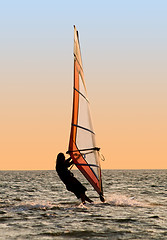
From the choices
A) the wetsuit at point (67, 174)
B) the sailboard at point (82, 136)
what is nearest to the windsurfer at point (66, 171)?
the wetsuit at point (67, 174)

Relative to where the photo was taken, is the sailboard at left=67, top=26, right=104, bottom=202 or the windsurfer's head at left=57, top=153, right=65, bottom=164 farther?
the sailboard at left=67, top=26, right=104, bottom=202

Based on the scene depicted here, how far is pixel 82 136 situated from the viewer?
1387cm

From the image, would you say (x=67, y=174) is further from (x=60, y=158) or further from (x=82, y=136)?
(x=82, y=136)

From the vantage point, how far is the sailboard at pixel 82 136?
44.6 ft

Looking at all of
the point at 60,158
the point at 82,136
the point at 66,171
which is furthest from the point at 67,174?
the point at 82,136

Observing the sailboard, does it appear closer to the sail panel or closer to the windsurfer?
the sail panel

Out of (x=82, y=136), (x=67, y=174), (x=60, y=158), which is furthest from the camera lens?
(x=82, y=136)

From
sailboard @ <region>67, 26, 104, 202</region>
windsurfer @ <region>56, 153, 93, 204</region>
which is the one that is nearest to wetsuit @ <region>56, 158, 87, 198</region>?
windsurfer @ <region>56, 153, 93, 204</region>

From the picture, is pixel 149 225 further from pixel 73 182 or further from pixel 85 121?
pixel 85 121

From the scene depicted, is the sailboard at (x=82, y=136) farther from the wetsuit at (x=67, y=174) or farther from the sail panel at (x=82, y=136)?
the wetsuit at (x=67, y=174)

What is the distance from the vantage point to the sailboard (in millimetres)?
13594

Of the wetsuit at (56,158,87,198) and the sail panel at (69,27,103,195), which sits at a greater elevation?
the sail panel at (69,27,103,195)

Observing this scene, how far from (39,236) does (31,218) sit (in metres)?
Answer: 2.77

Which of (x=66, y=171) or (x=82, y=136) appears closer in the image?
(x=66, y=171)
